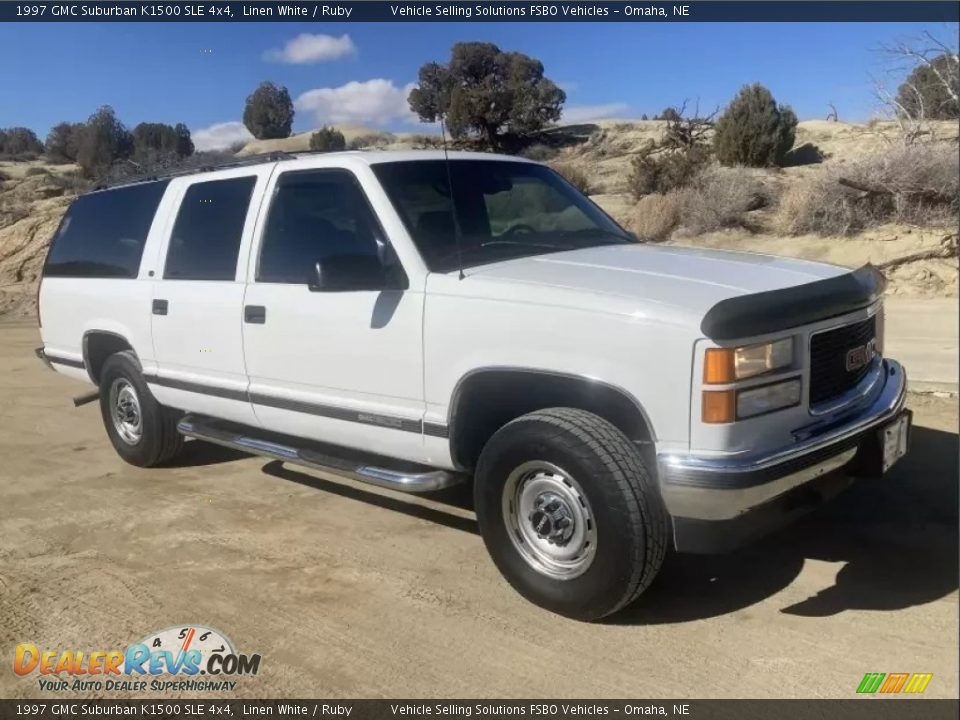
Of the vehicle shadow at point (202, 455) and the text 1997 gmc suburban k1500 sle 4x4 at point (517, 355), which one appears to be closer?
the text 1997 gmc suburban k1500 sle 4x4 at point (517, 355)

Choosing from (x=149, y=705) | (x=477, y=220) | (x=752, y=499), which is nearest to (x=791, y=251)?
(x=477, y=220)

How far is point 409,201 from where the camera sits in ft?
14.9

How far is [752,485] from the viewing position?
3.28 metres

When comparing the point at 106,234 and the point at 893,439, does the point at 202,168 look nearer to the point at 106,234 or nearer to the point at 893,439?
the point at 106,234

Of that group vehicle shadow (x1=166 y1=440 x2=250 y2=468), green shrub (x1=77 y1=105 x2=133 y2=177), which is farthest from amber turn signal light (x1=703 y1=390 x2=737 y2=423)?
green shrub (x1=77 y1=105 x2=133 y2=177)

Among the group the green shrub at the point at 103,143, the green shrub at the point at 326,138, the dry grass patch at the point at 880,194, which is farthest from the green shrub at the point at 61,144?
the dry grass patch at the point at 880,194

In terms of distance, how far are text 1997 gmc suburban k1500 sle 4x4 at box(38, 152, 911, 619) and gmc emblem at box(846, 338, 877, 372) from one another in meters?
0.01

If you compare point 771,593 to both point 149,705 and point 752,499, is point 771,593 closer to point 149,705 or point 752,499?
point 752,499

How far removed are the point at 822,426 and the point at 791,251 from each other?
34.6ft

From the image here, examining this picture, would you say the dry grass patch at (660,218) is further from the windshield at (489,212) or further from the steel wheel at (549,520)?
the steel wheel at (549,520)

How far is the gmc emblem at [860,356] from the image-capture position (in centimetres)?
385

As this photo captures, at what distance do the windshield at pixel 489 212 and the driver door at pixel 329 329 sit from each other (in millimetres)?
211

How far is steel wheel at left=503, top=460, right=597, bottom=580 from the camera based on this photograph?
12.1ft

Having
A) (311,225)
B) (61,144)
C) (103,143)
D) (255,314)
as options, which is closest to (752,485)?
(311,225)
